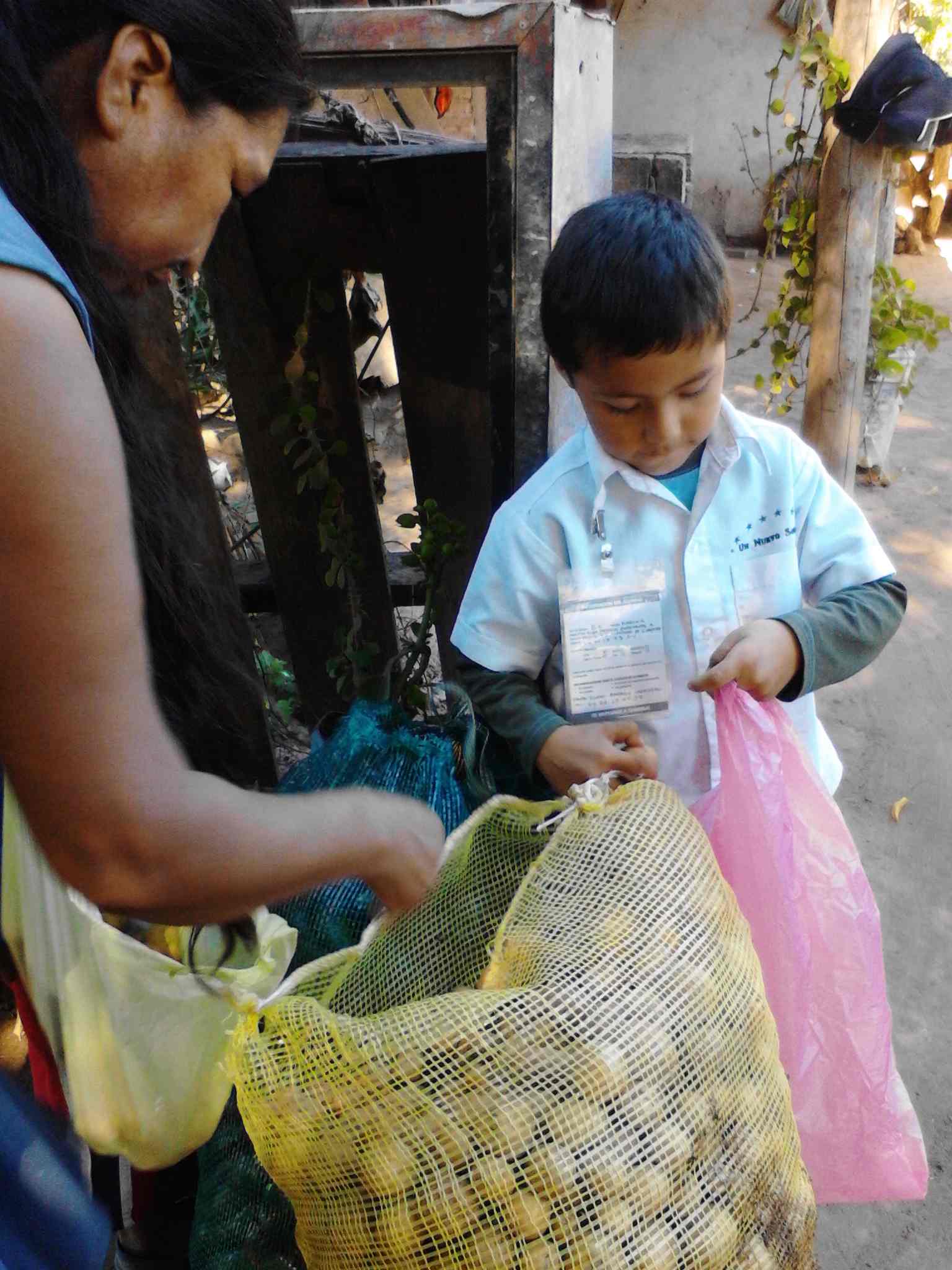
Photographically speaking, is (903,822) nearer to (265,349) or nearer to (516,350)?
(516,350)

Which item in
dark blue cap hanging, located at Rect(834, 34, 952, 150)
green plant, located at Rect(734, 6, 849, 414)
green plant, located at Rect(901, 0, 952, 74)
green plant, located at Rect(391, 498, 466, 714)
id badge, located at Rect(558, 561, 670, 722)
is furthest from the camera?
green plant, located at Rect(901, 0, 952, 74)

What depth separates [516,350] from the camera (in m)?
1.72

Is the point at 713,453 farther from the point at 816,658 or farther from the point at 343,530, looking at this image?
the point at 343,530

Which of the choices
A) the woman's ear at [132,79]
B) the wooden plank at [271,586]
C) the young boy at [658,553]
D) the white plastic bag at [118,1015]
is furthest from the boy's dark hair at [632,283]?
the wooden plank at [271,586]

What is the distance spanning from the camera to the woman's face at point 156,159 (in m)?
0.84

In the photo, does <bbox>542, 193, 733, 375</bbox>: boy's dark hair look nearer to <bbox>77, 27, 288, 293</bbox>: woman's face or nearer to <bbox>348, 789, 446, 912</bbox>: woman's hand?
<bbox>77, 27, 288, 293</bbox>: woman's face

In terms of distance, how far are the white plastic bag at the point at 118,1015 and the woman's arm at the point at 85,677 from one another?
0.52 m

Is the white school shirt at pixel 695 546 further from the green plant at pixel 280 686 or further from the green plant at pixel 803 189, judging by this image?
the green plant at pixel 803 189

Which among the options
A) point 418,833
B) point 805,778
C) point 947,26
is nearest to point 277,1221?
point 418,833

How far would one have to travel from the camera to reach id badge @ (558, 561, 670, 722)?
1.50 meters

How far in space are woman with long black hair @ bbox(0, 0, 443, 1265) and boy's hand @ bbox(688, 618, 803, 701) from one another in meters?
0.52

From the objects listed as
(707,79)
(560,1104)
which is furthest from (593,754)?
(707,79)

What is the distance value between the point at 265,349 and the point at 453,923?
4.51ft

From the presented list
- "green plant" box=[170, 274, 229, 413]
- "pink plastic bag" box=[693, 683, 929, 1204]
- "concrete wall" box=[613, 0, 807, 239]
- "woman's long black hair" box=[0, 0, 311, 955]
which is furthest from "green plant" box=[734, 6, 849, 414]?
"concrete wall" box=[613, 0, 807, 239]
